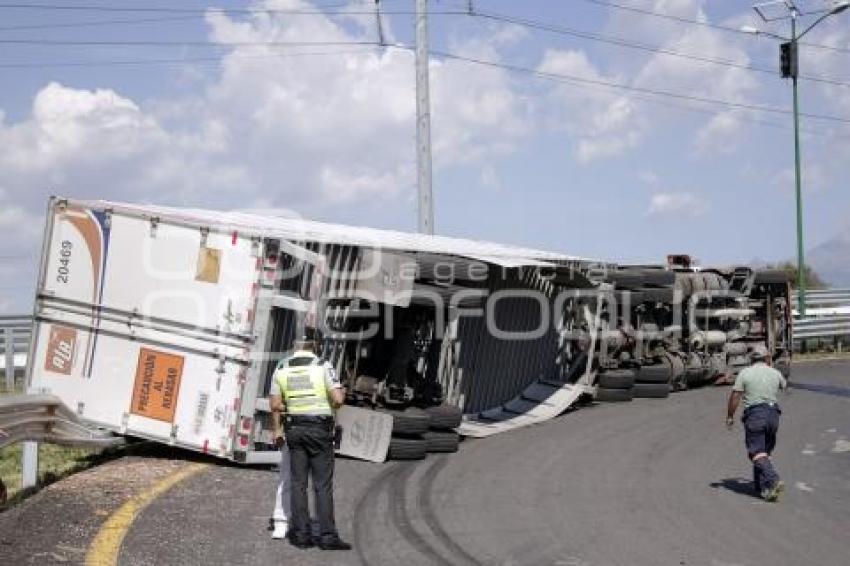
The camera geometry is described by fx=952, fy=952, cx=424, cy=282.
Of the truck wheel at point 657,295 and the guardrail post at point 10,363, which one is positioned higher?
the truck wheel at point 657,295

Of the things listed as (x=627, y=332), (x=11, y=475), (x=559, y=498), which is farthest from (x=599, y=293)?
(x=11, y=475)

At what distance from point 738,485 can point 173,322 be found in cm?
626

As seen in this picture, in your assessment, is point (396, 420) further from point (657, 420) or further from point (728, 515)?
point (657, 420)

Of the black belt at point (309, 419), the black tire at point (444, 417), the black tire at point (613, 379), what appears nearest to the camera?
the black belt at point (309, 419)

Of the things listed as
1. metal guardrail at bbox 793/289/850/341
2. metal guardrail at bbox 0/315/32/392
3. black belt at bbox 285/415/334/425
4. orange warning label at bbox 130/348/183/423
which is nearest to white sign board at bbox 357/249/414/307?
orange warning label at bbox 130/348/183/423

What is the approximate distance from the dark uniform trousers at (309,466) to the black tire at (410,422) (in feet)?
11.6

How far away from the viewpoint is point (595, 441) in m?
12.8

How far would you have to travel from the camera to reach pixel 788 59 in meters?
28.6

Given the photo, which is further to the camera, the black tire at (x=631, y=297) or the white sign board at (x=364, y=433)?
the black tire at (x=631, y=297)

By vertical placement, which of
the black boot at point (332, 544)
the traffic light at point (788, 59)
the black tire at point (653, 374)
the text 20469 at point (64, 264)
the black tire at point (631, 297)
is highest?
the traffic light at point (788, 59)

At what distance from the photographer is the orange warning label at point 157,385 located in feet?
32.7

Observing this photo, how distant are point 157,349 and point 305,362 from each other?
2985 millimetres

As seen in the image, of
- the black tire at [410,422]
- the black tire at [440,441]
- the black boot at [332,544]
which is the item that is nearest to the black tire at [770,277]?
the black tire at [440,441]

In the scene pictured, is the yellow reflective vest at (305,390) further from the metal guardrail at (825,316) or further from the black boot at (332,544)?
the metal guardrail at (825,316)
